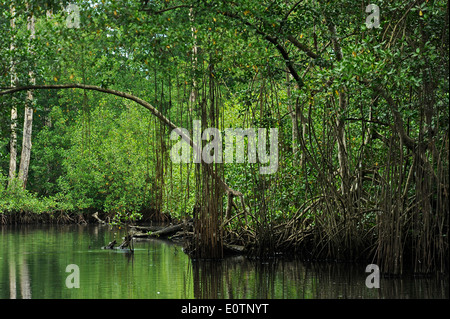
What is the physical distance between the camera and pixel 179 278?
1106 cm

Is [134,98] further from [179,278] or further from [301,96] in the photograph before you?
[179,278]

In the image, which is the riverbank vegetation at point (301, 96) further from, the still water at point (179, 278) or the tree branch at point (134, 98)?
the still water at point (179, 278)

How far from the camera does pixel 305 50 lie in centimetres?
1180

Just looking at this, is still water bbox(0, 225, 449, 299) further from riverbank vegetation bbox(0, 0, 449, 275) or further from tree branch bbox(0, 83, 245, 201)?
tree branch bbox(0, 83, 245, 201)

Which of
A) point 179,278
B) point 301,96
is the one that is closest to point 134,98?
point 301,96

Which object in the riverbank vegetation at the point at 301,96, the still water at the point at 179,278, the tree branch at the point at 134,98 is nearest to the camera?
the still water at the point at 179,278

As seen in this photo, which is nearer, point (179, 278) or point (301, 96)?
point (301, 96)

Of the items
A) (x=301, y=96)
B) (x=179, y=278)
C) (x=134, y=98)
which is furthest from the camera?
(x=134, y=98)

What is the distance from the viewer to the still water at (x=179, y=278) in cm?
941

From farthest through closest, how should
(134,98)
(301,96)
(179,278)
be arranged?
(134,98)
(179,278)
(301,96)

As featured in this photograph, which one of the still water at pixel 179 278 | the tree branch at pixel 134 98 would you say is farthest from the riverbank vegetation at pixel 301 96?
the still water at pixel 179 278

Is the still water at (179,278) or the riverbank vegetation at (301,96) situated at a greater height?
the riverbank vegetation at (301,96)

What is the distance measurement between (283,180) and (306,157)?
1811 millimetres
